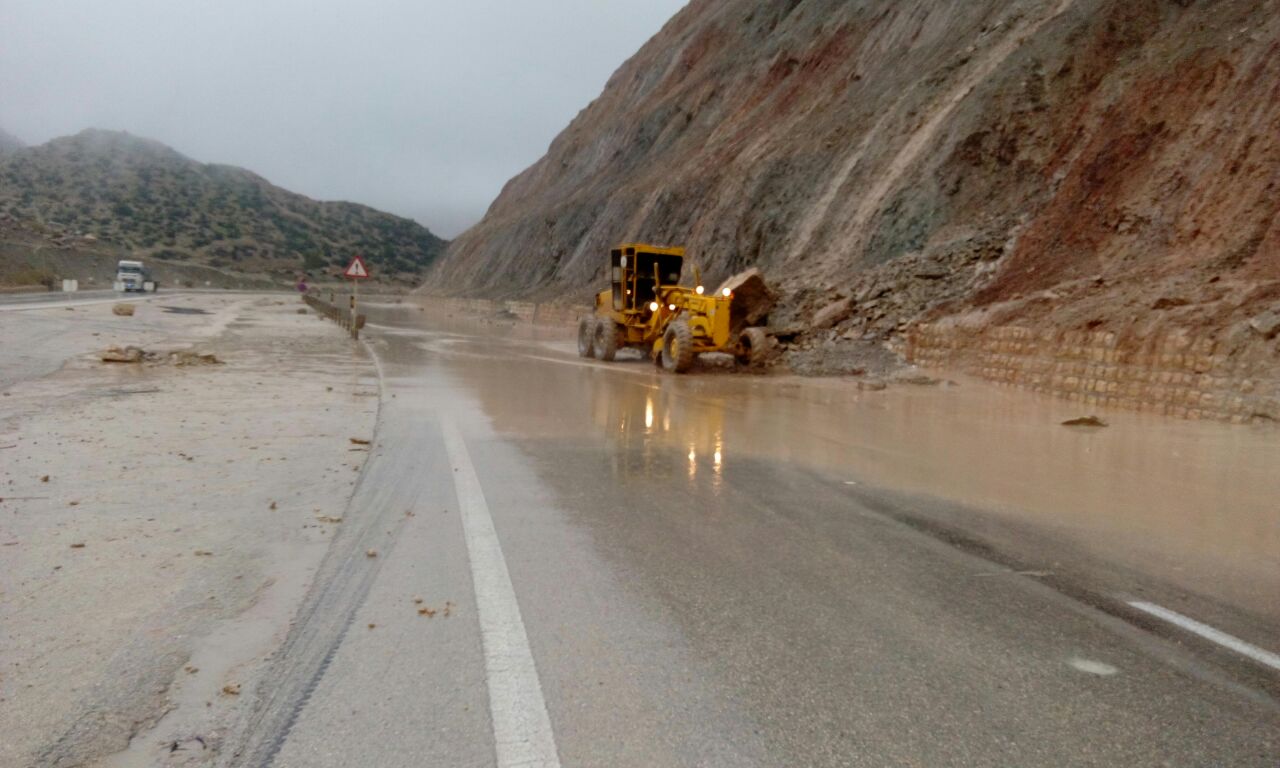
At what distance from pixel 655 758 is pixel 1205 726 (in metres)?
2.14

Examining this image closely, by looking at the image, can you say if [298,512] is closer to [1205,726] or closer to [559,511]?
[559,511]

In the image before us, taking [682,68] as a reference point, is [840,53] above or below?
below

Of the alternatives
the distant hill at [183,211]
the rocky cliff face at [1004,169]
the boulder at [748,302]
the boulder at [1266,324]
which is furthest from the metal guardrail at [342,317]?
the distant hill at [183,211]

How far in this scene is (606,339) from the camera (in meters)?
24.0

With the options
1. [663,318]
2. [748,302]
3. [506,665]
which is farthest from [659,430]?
[748,302]

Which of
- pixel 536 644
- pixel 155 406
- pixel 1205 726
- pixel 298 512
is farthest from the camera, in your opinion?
pixel 155 406

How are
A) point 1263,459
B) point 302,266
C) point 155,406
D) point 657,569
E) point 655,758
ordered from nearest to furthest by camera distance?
point 655,758, point 657,569, point 1263,459, point 155,406, point 302,266

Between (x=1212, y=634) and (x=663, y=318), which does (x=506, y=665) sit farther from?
(x=663, y=318)

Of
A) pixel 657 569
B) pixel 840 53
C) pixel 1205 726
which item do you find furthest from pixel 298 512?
pixel 840 53

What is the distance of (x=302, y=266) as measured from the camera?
11894cm

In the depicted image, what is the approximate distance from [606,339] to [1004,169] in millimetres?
11604

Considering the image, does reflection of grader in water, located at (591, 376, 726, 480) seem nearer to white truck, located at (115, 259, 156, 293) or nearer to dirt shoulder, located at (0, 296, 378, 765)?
dirt shoulder, located at (0, 296, 378, 765)

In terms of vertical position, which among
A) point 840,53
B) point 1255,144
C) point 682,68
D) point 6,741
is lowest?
point 6,741

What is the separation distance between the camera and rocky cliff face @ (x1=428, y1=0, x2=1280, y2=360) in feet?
53.8
